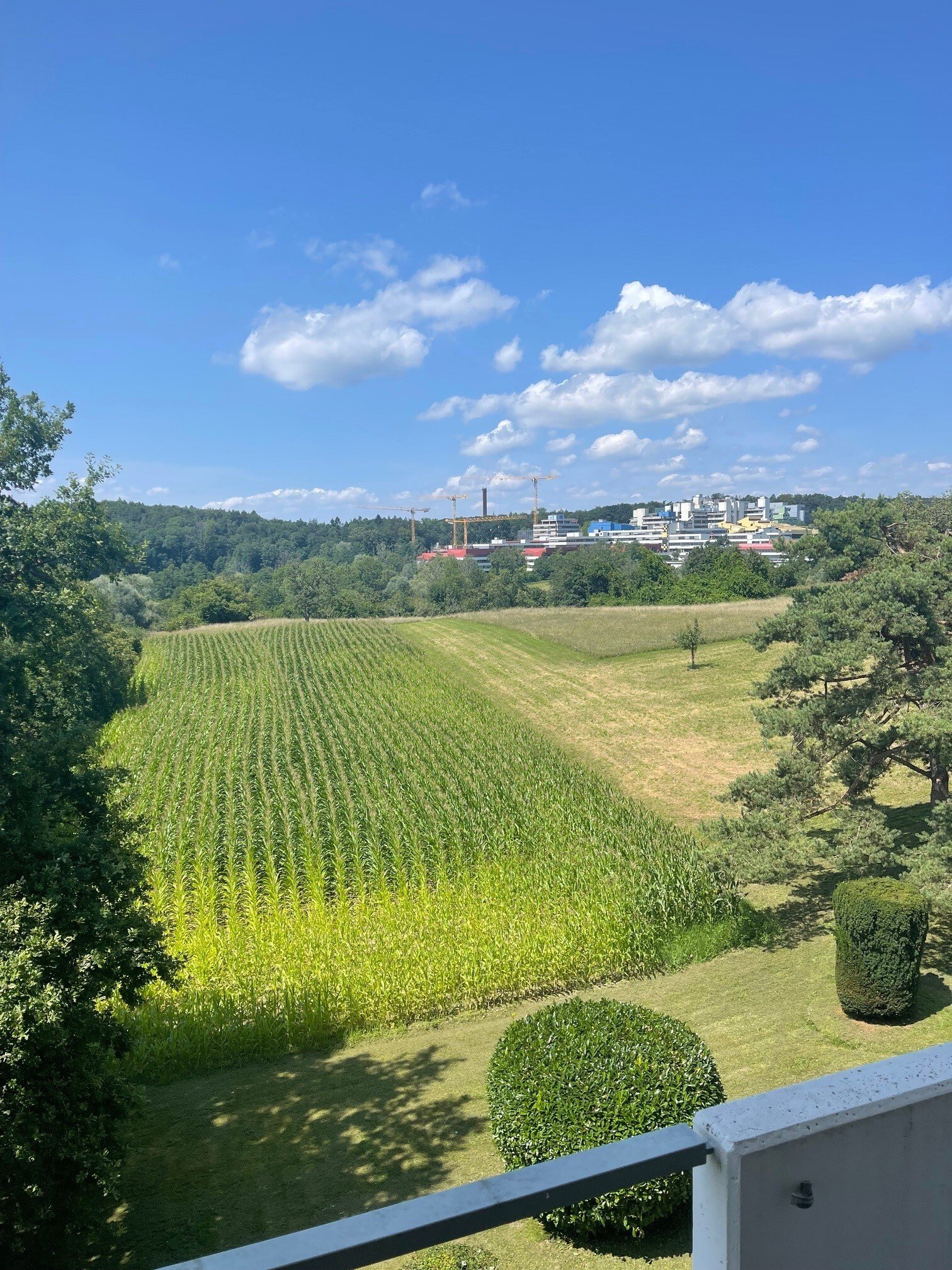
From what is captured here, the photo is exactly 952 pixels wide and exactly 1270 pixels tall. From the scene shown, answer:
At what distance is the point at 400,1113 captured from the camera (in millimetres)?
9539

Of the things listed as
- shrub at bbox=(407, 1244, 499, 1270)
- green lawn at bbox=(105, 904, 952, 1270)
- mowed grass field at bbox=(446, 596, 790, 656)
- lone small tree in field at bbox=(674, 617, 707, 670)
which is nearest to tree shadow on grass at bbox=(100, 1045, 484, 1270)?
green lawn at bbox=(105, 904, 952, 1270)

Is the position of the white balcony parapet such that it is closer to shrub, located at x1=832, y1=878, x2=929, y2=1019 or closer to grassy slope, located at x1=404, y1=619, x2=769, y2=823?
shrub, located at x1=832, y1=878, x2=929, y2=1019

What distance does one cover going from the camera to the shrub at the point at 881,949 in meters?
10.9

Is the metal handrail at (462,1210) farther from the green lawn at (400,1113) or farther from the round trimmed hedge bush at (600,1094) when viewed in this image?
the green lawn at (400,1113)

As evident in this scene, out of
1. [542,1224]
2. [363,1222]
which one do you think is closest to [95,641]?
[542,1224]

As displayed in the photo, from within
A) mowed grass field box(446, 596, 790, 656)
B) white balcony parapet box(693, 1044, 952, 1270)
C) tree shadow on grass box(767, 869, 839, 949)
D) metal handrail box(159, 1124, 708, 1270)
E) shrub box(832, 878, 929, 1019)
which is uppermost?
metal handrail box(159, 1124, 708, 1270)

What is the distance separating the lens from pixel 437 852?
1930 centimetres

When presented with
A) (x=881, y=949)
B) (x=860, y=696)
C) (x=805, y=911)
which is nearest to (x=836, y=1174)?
(x=881, y=949)

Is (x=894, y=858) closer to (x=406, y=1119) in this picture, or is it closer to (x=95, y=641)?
(x=406, y=1119)

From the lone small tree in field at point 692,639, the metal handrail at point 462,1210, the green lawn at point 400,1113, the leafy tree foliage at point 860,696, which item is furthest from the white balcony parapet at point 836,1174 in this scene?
the lone small tree in field at point 692,639

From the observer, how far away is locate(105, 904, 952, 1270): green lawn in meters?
7.43

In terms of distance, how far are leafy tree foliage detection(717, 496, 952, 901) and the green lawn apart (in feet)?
6.20

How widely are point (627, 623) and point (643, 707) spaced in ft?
64.0

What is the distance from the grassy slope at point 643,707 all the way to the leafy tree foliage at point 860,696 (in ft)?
12.7
